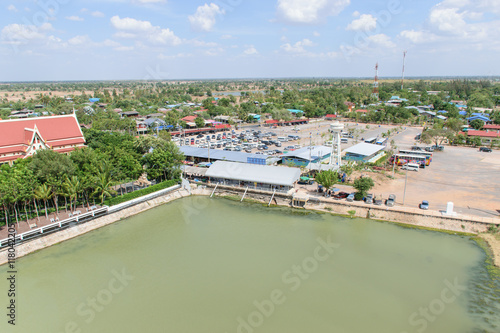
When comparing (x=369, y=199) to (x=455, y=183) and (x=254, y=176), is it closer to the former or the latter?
(x=254, y=176)

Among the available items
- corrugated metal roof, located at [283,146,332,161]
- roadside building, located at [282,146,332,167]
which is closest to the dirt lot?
roadside building, located at [282,146,332,167]

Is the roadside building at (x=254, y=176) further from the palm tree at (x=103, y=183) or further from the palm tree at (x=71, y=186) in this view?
the palm tree at (x=71, y=186)

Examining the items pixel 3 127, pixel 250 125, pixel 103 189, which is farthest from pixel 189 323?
pixel 250 125

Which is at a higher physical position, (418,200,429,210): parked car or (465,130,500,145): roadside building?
(465,130,500,145): roadside building

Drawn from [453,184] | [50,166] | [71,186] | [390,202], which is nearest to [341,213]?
[390,202]

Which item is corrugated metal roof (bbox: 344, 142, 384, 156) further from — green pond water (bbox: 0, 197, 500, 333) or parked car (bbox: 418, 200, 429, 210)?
green pond water (bbox: 0, 197, 500, 333)

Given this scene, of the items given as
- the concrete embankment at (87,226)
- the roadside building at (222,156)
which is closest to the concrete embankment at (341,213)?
the concrete embankment at (87,226)

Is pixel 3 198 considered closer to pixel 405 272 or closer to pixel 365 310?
pixel 365 310
